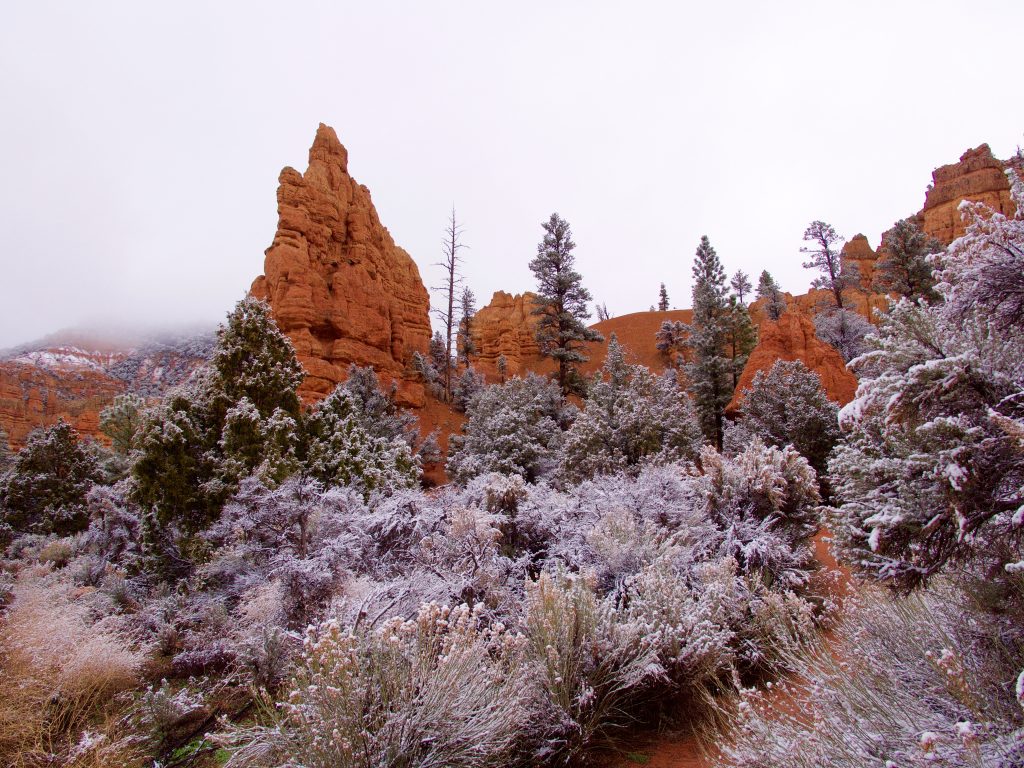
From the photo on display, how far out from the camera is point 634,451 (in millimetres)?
18000

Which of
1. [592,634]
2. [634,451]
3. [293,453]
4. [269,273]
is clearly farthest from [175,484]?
[269,273]

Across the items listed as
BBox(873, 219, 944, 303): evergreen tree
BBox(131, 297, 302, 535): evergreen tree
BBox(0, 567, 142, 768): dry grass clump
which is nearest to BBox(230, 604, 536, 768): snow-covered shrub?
BBox(0, 567, 142, 768): dry grass clump

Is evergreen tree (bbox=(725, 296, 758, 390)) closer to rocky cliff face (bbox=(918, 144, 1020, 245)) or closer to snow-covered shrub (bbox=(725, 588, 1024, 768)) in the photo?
snow-covered shrub (bbox=(725, 588, 1024, 768))

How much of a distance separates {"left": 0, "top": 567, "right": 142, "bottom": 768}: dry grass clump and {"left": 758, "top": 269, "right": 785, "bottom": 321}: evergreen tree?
35466 millimetres

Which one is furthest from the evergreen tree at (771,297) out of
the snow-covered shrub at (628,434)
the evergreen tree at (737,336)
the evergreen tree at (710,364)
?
the snow-covered shrub at (628,434)

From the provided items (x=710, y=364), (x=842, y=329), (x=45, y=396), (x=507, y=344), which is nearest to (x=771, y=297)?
(x=842, y=329)

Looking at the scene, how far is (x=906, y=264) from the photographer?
25.6m

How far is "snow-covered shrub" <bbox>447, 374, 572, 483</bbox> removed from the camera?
21188 mm

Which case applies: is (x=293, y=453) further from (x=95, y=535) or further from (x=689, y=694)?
(x=689, y=694)

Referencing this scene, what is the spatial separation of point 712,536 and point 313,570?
21.6 feet

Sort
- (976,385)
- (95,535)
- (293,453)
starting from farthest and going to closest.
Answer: (95,535)
(293,453)
(976,385)

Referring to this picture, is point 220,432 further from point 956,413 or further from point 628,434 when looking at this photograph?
point 628,434

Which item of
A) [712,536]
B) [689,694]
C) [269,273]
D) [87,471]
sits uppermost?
[269,273]

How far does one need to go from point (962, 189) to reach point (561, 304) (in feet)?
146
